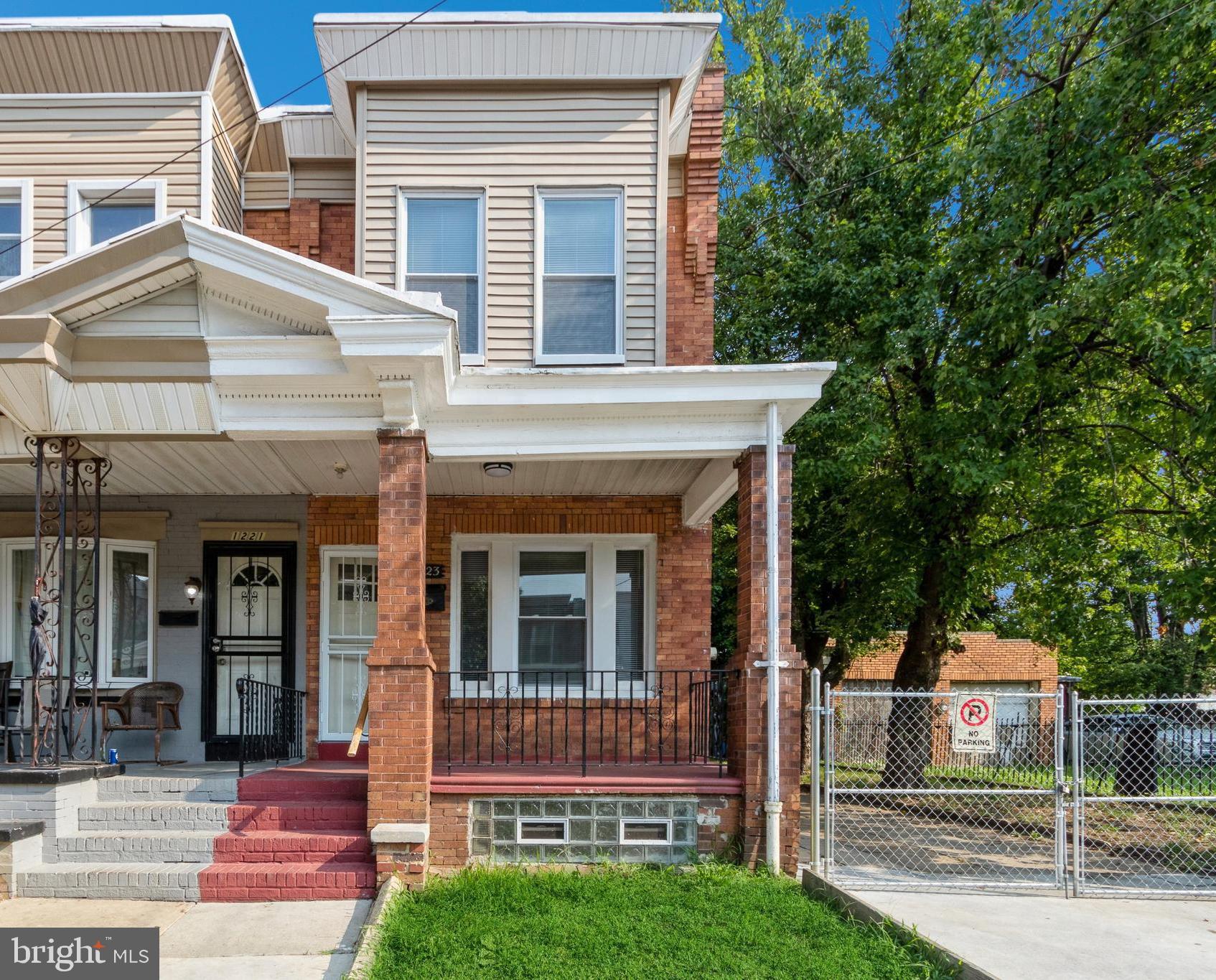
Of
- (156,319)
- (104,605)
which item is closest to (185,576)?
(104,605)

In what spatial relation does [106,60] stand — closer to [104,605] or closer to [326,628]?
[104,605]

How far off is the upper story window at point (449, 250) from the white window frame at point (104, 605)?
4077mm

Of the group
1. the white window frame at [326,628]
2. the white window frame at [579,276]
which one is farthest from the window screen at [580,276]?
the white window frame at [326,628]

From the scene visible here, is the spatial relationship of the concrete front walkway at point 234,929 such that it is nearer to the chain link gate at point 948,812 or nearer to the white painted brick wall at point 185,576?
the white painted brick wall at point 185,576

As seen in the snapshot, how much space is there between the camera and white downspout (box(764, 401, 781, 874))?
263 inches

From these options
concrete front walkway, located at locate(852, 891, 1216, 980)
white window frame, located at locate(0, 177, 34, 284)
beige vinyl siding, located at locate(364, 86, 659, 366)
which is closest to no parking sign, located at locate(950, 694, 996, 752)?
concrete front walkway, located at locate(852, 891, 1216, 980)

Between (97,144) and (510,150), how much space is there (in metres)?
4.18

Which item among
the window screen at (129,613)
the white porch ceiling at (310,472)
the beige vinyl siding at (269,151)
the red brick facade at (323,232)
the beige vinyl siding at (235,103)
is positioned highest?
the beige vinyl siding at (235,103)

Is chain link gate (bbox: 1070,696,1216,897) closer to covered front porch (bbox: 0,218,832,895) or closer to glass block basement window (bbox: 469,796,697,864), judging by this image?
covered front porch (bbox: 0,218,832,895)

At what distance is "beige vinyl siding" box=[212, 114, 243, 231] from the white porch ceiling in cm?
267

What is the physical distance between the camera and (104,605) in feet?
30.3

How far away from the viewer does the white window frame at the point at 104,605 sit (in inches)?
360

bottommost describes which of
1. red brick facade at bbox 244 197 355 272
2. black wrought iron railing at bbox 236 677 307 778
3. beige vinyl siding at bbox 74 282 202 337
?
black wrought iron railing at bbox 236 677 307 778

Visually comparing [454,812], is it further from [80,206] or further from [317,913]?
[80,206]
